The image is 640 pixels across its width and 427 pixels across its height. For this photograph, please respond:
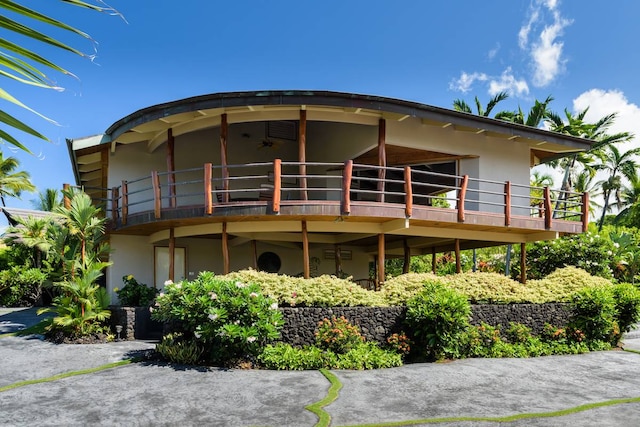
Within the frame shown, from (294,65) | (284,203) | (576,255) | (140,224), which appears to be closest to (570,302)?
(576,255)

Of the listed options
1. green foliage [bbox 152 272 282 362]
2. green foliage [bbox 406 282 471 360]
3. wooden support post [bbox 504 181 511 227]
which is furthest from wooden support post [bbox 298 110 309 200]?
wooden support post [bbox 504 181 511 227]

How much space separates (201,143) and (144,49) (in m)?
7.98

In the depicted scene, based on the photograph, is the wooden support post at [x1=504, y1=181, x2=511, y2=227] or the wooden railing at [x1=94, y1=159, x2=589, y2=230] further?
the wooden support post at [x1=504, y1=181, x2=511, y2=227]

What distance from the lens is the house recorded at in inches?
532

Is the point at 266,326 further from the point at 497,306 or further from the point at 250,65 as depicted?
the point at 250,65

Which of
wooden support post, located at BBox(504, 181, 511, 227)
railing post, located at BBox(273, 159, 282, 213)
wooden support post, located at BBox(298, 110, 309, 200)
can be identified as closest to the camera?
railing post, located at BBox(273, 159, 282, 213)

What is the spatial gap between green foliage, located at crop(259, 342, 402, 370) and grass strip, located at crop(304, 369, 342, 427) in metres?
0.55

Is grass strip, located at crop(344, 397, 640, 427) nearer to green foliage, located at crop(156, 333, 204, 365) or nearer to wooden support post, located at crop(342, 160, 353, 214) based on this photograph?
green foliage, located at crop(156, 333, 204, 365)

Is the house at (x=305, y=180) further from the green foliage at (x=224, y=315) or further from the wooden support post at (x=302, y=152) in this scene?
the green foliage at (x=224, y=315)

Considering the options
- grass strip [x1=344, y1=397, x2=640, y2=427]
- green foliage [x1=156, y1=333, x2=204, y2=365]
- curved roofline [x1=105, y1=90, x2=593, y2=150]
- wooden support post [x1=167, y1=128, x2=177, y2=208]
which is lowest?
grass strip [x1=344, y1=397, x2=640, y2=427]

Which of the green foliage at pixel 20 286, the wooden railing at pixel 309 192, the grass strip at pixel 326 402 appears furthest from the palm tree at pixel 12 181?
the grass strip at pixel 326 402

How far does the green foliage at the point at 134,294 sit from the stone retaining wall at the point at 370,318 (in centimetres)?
545

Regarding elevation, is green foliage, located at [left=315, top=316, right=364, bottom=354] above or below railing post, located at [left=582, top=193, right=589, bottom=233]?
below

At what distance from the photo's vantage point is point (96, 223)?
44.1 feet
